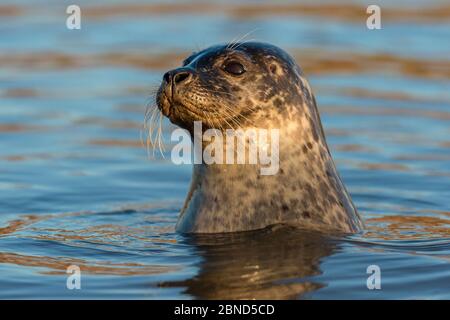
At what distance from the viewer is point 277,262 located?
8.09m

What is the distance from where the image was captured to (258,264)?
8047 mm

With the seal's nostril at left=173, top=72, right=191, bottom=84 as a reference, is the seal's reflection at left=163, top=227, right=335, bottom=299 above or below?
below

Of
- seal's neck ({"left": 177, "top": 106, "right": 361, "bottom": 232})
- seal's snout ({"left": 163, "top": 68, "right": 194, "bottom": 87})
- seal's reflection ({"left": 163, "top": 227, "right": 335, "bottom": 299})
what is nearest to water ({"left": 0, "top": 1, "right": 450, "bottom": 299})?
seal's reflection ({"left": 163, "top": 227, "right": 335, "bottom": 299})

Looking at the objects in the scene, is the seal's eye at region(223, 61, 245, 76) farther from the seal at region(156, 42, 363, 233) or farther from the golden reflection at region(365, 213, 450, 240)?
the golden reflection at region(365, 213, 450, 240)

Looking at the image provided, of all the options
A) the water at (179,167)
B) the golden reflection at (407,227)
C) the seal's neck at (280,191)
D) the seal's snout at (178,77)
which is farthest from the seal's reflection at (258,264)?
the seal's snout at (178,77)

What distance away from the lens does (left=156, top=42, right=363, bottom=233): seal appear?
8727 millimetres

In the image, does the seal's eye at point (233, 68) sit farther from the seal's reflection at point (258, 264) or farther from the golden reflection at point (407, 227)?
the golden reflection at point (407, 227)

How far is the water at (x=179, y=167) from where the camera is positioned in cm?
787

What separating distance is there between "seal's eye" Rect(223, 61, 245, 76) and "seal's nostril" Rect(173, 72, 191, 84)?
35 centimetres

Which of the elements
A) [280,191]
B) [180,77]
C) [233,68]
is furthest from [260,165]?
[180,77]

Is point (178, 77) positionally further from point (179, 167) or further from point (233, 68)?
point (179, 167)

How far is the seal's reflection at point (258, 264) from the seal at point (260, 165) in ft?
0.49
